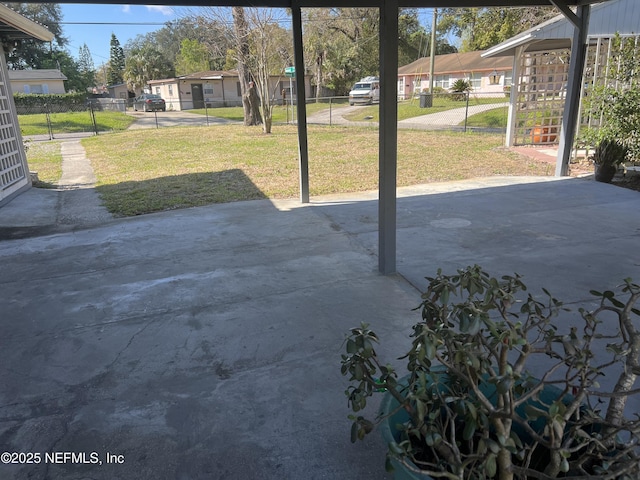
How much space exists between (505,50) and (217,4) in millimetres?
8196

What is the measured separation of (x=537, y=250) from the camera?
453cm

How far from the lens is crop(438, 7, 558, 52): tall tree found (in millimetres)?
22256

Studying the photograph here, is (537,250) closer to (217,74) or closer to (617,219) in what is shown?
(617,219)

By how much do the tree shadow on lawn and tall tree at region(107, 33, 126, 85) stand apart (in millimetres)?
57350

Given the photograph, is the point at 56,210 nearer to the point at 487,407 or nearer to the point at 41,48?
the point at 487,407

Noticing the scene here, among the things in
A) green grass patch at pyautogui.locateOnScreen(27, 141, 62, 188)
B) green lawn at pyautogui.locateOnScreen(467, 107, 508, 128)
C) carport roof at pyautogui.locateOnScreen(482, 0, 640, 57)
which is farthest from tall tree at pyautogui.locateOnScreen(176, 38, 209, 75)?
carport roof at pyautogui.locateOnScreen(482, 0, 640, 57)

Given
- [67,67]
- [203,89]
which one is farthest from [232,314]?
[67,67]

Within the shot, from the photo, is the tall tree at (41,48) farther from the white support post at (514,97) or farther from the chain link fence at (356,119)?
the white support post at (514,97)

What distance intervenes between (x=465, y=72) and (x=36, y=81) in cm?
3201

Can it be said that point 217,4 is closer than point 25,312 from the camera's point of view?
No

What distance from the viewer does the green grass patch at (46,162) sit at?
9.44 meters

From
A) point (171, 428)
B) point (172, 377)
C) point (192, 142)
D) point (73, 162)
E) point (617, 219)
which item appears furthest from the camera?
point (192, 142)

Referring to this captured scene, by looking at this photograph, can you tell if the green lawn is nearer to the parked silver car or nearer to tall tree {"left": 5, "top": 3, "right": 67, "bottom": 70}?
the parked silver car

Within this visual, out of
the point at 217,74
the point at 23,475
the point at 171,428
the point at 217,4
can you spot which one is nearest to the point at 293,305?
the point at 171,428
